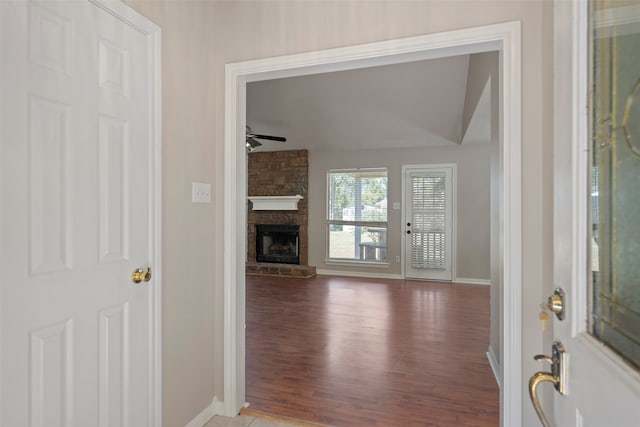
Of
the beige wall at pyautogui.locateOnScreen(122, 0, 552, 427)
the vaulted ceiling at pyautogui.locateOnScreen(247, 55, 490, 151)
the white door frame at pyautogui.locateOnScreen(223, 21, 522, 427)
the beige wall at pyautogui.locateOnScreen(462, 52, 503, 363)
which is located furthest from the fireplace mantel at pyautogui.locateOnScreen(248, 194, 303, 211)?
the beige wall at pyautogui.locateOnScreen(122, 0, 552, 427)

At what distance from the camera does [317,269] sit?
6809 mm

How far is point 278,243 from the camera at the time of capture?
280 inches

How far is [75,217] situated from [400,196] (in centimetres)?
565

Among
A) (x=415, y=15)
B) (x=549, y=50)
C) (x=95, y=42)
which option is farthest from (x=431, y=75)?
(x=95, y=42)

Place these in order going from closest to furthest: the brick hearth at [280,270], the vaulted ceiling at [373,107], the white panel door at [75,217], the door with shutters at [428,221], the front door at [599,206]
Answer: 1. the front door at [599,206]
2. the white panel door at [75,217]
3. the vaulted ceiling at [373,107]
4. the door with shutters at [428,221]
5. the brick hearth at [280,270]

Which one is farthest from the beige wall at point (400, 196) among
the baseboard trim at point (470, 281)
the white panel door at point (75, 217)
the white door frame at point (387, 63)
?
the white panel door at point (75, 217)

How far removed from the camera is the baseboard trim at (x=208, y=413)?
189 centimetres

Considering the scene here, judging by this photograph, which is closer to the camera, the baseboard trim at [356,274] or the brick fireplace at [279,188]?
the baseboard trim at [356,274]

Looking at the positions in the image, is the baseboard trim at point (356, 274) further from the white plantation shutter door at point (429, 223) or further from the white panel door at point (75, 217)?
the white panel door at point (75, 217)

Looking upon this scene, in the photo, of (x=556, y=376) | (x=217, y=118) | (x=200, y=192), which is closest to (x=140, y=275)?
(x=200, y=192)

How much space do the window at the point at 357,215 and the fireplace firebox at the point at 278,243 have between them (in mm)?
702

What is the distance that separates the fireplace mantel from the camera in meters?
6.78

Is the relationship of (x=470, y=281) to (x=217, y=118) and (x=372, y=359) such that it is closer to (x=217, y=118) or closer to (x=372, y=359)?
(x=372, y=359)

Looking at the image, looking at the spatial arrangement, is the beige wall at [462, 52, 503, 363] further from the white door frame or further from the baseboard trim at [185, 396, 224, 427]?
the baseboard trim at [185, 396, 224, 427]
